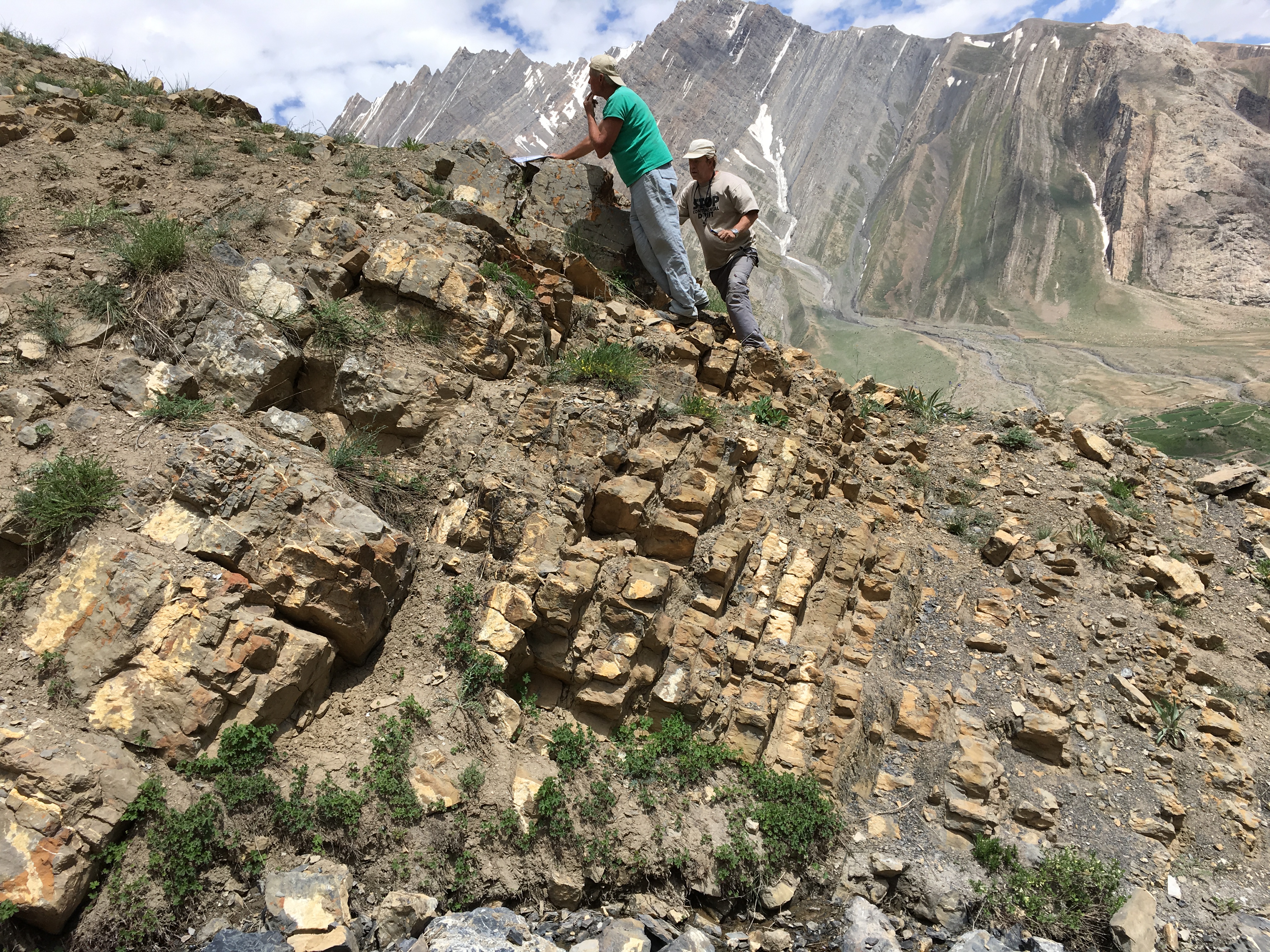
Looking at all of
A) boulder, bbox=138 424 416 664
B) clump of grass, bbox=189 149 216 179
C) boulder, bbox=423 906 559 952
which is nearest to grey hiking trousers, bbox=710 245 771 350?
boulder, bbox=138 424 416 664

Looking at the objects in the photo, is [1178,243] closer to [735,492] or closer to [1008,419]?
[1008,419]

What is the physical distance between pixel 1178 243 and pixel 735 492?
28464 millimetres

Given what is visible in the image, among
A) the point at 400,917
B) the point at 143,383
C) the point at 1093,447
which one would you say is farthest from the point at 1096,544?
the point at 143,383

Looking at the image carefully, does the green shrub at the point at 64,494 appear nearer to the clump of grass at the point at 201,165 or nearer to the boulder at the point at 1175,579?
the clump of grass at the point at 201,165

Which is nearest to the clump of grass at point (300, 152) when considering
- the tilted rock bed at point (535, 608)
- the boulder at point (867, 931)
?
the tilted rock bed at point (535, 608)

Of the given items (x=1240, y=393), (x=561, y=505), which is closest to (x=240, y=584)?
(x=561, y=505)

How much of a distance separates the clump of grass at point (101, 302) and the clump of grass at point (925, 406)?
769 cm

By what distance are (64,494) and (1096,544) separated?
7926 millimetres

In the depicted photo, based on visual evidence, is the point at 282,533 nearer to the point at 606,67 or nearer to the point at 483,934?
the point at 483,934

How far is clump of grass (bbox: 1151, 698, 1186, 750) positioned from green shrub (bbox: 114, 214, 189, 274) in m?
7.78

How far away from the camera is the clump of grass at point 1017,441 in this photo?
7.42 metres

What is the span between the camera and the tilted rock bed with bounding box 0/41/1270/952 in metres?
3.13

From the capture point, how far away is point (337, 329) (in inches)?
180

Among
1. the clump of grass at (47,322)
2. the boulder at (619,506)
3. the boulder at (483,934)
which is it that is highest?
the boulder at (619,506)
